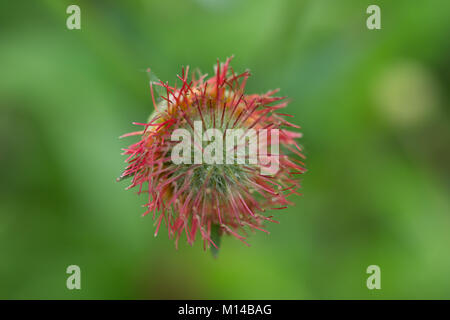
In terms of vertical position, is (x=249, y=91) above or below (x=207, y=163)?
above

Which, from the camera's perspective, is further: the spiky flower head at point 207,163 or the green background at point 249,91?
the green background at point 249,91

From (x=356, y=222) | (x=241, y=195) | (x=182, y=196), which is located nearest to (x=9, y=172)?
(x=182, y=196)

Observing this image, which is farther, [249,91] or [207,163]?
[249,91]

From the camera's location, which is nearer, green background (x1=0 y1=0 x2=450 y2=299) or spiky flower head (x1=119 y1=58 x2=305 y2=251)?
spiky flower head (x1=119 y1=58 x2=305 y2=251)
